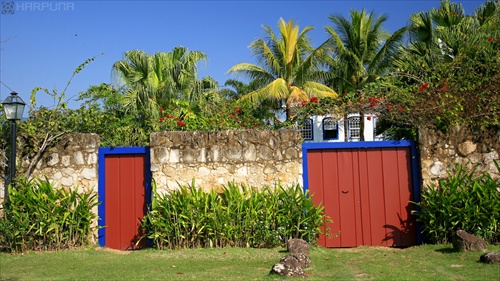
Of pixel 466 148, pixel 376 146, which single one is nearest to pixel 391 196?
pixel 376 146

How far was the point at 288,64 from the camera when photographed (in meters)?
23.6

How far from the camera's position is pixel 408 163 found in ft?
31.0

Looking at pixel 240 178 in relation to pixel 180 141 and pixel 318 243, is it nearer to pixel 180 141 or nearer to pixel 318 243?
pixel 180 141

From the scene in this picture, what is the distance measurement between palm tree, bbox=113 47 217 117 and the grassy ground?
10.2 metres

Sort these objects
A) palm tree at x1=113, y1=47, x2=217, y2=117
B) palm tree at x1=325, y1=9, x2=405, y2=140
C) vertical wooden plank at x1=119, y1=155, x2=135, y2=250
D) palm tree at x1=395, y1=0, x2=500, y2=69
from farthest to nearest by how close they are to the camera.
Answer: palm tree at x1=325, y1=9, x2=405, y2=140 < palm tree at x1=113, y1=47, x2=217, y2=117 < palm tree at x1=395, y1=0, x2=500, y2=69 < vertical wooden plank at x1=119, y1=155, x2=135, y2=250

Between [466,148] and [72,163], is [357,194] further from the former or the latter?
[72,163]

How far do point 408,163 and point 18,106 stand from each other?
6887 millimetres

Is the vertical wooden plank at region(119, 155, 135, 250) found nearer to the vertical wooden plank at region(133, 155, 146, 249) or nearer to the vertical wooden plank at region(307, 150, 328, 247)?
the vertical wooden plank at region(133, 155, 146, 249)

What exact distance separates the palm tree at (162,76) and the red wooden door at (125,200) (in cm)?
873

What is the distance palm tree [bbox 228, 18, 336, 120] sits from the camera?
2338 centimetres

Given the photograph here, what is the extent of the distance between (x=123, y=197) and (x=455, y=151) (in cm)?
600

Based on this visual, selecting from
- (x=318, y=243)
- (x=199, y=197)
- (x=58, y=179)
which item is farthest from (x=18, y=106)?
(x=318, y=243)

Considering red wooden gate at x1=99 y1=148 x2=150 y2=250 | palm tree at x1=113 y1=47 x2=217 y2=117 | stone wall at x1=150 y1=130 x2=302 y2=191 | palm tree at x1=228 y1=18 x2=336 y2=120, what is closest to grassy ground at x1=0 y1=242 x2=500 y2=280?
red wooden gate at x1=99 y1=148 x2=150 y2=250

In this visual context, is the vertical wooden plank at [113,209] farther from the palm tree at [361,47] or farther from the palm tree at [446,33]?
the palm tree at [361,47]
